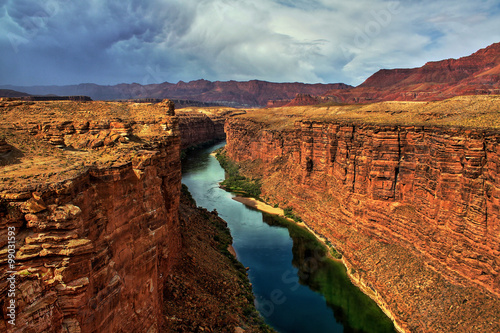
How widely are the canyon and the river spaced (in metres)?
7.38

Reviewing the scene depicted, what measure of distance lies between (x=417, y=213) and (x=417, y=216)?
28 centimetres

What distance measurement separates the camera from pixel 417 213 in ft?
91.5

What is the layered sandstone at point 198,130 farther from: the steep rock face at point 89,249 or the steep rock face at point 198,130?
the steep rock face at point 89,249

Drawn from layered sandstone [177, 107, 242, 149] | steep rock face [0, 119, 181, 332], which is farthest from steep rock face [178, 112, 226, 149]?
steep rock face [0, 119, 181, 332]

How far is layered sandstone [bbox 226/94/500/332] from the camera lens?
21219 mm

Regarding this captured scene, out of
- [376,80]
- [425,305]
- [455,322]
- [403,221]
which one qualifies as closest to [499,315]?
[455,322]

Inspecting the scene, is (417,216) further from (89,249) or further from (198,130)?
(198,130)

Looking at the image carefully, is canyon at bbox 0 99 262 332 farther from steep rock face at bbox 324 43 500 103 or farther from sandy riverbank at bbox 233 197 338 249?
steep rock face at bbox 324 43 500 103

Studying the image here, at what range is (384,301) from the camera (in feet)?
86.9

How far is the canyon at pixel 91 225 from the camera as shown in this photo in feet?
25.1

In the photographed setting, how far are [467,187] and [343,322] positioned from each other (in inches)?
549

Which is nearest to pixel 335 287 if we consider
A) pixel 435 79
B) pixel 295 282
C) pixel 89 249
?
pixel 295 282

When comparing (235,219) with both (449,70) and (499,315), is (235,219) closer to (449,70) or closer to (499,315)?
(499,315)

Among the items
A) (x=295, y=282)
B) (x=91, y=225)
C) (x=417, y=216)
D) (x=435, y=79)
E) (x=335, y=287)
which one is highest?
(x=435, y=79)
